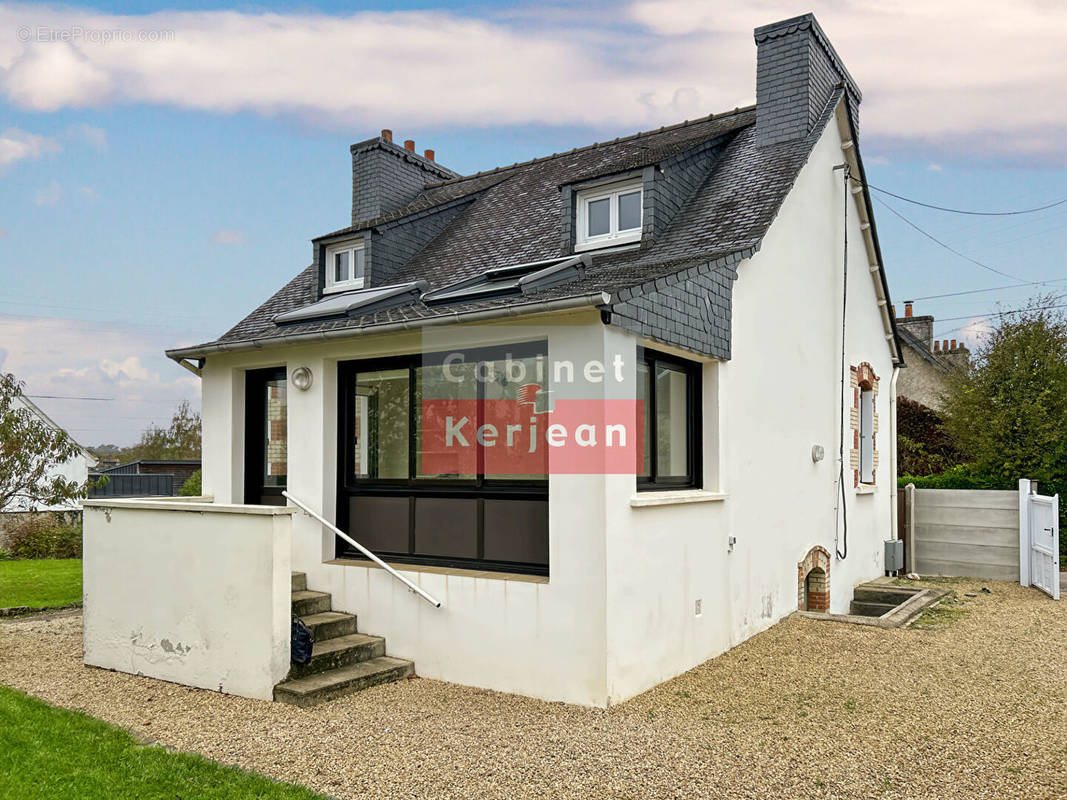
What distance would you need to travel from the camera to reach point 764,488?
909 cm

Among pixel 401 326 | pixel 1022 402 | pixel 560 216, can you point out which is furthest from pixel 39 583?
pixel 1022 402

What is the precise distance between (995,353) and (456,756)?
1562cm

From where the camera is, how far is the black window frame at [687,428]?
7.32 m

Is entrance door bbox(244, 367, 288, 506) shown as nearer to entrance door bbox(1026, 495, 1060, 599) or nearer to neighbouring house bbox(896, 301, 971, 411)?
entrance door bbox(1026, 495, 1060, 599)

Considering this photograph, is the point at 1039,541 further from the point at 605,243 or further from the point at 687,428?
the point at 605,243

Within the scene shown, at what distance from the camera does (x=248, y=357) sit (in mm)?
8945

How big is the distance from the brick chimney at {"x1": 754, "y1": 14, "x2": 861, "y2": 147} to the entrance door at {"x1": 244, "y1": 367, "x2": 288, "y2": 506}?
744 centimetres

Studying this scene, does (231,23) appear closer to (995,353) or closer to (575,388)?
(575,388)

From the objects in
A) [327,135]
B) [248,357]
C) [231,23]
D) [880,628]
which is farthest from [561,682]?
[327,135]

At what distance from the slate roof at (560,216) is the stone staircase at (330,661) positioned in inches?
107

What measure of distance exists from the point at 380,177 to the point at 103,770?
12137 millimetres

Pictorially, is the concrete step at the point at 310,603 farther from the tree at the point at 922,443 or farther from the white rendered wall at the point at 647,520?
the tree at the point at 922,443

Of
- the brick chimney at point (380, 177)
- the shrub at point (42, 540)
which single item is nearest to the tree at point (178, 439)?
the shrub at point (42, 540)

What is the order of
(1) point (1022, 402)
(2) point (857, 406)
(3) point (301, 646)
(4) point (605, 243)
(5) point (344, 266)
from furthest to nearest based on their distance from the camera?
(1) point (1022, 402) → (5) point (344, 266) → (2) point (857, 406) → (4) point (605, 243) → (3) point (301, 646)
